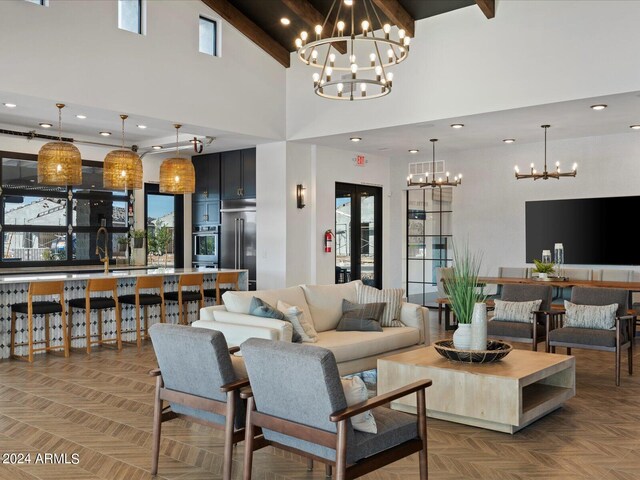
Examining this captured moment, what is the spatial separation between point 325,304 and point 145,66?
12.7 ft

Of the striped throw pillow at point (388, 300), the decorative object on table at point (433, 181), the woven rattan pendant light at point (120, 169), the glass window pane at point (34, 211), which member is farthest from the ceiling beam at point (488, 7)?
the glass window pane at point (34, 211)

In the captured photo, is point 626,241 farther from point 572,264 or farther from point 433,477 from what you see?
point 433,477

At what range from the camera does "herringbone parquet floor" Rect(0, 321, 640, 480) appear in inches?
145

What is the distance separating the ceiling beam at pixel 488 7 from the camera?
7.28 m

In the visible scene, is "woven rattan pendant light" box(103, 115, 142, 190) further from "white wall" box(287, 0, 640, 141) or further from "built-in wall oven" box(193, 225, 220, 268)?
"built-in wall oven" box(193, 225, 220, 268)

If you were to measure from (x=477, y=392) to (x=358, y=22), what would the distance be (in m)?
5.84

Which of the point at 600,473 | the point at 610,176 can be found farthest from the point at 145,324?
the point at 610,176

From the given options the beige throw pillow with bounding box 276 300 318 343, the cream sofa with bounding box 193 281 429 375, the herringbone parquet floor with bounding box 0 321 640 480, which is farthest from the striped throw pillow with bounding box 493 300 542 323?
the beige throw pillow with bounding box 276 300 318 343

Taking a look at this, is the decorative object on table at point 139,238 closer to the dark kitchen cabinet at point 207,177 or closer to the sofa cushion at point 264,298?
the dark kitchen cabinet at point 207,177

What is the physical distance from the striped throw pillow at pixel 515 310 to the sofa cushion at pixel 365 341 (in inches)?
38.3

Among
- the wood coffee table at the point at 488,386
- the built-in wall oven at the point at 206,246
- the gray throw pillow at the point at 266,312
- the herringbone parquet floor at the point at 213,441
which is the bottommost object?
the herringbone parquet floor at the point at 213,441

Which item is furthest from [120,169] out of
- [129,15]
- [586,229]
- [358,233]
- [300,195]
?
[586,229]

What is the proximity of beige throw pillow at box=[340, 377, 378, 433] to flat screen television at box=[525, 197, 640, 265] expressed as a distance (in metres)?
7.89

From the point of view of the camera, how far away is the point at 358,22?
337 inches
